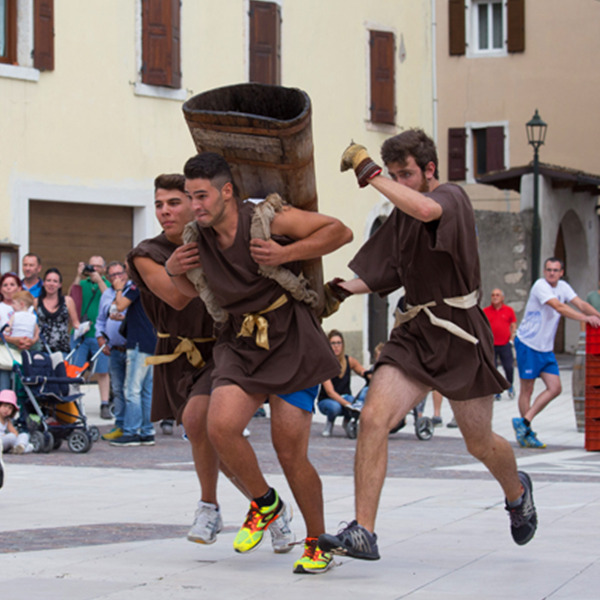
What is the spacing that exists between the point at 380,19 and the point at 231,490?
1753cm

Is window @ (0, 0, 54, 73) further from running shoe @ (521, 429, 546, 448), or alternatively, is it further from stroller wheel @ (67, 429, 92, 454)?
running shoe @ (521, 429, 546, 448)

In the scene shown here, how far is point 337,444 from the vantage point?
12586 millimetres

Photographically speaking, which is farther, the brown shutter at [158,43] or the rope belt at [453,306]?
the brown shutter at [158,43]

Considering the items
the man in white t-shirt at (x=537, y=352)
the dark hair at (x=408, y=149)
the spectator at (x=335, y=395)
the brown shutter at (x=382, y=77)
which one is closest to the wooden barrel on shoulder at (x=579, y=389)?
the man in white t-shirt at (x=537, y=352)

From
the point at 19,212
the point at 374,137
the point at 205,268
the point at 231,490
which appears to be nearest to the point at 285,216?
the point at 205,268

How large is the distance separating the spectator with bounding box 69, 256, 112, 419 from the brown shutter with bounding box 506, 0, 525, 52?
69.0 ft

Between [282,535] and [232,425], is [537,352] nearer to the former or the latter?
[282,535]

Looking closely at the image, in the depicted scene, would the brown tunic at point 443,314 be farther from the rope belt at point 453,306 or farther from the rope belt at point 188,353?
the rope belt at point 188,353

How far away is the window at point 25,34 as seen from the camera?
61.7ft

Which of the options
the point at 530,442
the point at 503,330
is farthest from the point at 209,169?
the point at 503,330

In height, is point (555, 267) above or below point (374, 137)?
below

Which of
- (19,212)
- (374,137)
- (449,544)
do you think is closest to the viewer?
(449,544)

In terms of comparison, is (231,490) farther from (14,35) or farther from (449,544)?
(14,35)

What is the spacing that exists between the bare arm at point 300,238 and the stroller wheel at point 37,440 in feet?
20.7
